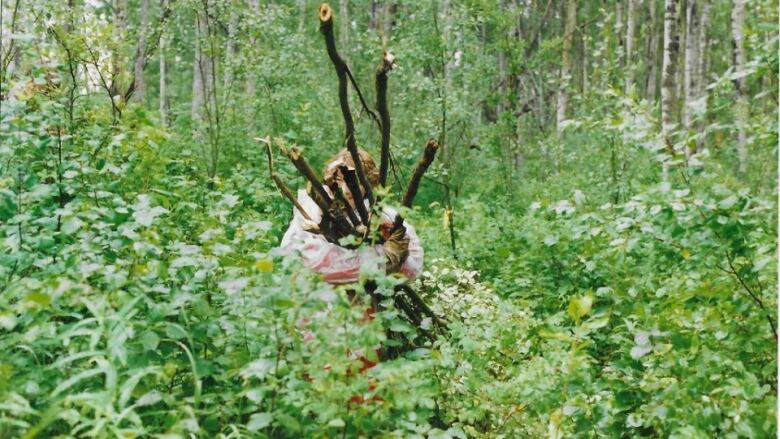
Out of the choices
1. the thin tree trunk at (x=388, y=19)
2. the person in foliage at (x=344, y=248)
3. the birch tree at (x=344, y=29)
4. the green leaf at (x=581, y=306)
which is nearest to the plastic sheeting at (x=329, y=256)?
the person in foliage at (x=344, y=248)

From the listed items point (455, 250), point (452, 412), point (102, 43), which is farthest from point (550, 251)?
point (102, 43)

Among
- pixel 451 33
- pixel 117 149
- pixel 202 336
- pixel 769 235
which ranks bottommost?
pixel 202 336

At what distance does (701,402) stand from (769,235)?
717 mm

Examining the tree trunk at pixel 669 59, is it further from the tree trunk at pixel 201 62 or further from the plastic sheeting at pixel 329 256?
the plastic sheeting at pixel 329 256

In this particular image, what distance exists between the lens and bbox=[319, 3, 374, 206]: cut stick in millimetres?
3037

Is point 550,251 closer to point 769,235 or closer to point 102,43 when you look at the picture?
point 769,235

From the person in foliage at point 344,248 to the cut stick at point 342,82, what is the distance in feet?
0.36

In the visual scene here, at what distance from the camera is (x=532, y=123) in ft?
75.5

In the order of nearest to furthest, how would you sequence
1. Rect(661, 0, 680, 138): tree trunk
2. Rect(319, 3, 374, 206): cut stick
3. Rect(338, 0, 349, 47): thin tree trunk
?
Rect(319, 3, 374, 206): cut stick, Rect(661, 0, 680, 138): tree trunk, Rect(338, 0, 349, 47): thin tree trunk

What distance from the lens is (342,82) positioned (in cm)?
324

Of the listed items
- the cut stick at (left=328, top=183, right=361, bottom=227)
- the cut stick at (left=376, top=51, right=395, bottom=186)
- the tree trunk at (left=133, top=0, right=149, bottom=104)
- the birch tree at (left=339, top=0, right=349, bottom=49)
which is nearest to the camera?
the cut stick at (left=376, top=51, right=395, bottom=186)

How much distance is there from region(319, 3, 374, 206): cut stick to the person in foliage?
11 centimetres

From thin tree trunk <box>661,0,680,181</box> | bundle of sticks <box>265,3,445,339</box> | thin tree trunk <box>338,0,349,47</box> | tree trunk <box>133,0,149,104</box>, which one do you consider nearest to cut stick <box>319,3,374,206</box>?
bundle of sticks <box>265,3,445,339</box>

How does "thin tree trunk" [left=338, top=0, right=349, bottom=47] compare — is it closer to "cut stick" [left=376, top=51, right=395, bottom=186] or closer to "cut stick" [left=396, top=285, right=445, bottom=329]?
"cut stick" [left=396, top=285, right=445, bottom=329]
